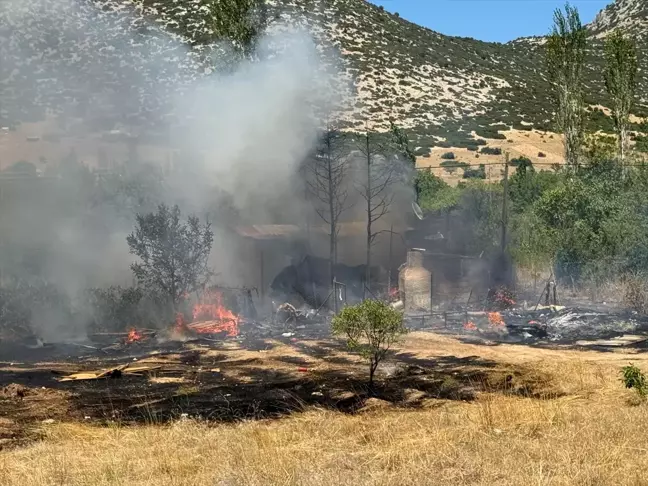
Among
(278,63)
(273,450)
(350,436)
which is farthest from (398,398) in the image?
(278,63)

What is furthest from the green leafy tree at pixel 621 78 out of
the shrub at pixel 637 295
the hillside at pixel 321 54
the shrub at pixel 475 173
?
the shrub at pixel 637 295

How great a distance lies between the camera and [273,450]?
805cm

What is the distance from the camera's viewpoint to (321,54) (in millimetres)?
55219

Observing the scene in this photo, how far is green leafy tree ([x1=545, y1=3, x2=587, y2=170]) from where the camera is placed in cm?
3281

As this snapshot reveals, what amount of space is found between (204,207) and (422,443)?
17.5 m

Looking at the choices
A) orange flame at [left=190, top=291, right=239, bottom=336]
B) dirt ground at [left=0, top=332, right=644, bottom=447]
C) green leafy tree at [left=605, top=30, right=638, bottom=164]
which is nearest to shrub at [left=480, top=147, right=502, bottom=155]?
green leafy tree at [left=605, top=30, right=638, bottom=164]

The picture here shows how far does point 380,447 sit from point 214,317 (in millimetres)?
12315

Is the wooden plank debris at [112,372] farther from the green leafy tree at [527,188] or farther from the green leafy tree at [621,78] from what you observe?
the green leafy tree at [621,78]

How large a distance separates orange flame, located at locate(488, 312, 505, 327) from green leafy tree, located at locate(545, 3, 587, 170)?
15104mm

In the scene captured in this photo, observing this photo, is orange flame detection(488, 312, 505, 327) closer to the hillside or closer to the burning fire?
the burning fire

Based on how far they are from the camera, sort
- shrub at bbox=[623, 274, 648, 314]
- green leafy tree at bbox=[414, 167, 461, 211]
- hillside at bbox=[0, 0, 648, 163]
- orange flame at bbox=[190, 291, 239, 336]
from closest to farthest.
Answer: orange flame at bbox=[190, 291, 239, 336]
shrub at bbox=[623, 274, 648, 314]
green leafy tree at bbox=[414, 167, 461, 211]
hillside at bbox=[0, 0, 648, 163]

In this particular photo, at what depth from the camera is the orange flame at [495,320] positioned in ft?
62.7

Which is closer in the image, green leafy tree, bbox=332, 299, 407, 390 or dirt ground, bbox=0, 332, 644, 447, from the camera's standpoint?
dirt ground, bbox=0, 332, 644, 447

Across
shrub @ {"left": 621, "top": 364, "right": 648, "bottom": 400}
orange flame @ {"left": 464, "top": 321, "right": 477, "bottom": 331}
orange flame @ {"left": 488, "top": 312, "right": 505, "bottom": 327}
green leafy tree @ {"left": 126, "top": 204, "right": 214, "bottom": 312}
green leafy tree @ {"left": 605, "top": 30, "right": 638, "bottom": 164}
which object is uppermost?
green leafy tree @ {"left": 605, "top": 30, "right": 638, "bottom": 164}
